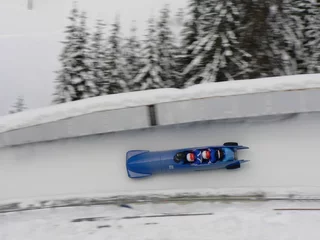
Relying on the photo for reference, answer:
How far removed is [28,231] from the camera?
399cm

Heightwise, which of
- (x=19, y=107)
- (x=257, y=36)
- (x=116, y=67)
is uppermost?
(x=257, y=36)

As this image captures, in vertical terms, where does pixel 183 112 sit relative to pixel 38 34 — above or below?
below

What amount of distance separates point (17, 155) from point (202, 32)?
5.28 meters

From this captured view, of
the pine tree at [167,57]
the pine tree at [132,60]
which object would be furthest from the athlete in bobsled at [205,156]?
the pine tree at [132,60]

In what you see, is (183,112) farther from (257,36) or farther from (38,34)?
(38,34)

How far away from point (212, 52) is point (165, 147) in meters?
4.22

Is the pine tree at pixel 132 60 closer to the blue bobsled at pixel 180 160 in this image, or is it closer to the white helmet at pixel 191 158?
the blue bobsled at pixel 180 160

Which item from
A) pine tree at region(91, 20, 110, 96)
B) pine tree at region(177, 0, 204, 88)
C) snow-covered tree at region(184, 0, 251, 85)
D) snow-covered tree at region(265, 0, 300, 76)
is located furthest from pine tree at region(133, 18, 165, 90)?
snow-covered tree at region(265, 0, 300, 76)

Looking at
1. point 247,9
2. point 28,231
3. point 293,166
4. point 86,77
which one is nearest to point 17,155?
point 28,231

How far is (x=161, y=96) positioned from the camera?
424 centimetres

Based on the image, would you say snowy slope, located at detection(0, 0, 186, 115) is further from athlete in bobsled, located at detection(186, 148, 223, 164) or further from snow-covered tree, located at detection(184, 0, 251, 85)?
athlete in bobsled, located at detection(186, 148, 223, 164)

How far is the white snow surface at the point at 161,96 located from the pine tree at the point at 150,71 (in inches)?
168

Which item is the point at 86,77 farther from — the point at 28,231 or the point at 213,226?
the point at 213,226

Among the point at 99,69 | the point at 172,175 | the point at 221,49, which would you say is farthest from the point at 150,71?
the point at 172,175
